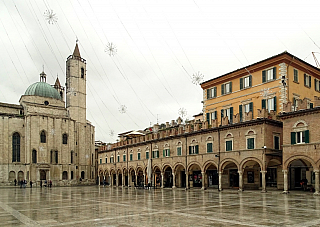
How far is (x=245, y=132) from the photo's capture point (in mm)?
33812

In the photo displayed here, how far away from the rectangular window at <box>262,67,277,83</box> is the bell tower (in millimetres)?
51526

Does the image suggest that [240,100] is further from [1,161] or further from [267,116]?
[1,161]

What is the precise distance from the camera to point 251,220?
14.5 metres

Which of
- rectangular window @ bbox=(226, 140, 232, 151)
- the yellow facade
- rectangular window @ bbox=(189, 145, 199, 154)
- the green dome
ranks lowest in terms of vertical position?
rectangular window @ bbox=(189, 145, 199, 154)

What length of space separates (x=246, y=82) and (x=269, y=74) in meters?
3.12

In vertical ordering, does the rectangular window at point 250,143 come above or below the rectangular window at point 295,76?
below

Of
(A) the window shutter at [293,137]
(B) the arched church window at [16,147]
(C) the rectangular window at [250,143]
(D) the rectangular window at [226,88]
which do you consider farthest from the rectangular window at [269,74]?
(B) the arched church window at [16,147]

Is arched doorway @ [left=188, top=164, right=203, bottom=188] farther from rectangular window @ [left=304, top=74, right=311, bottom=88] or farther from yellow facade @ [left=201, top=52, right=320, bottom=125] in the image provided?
rectangular window @ [left=304, top=74, right=311, bottom=88]

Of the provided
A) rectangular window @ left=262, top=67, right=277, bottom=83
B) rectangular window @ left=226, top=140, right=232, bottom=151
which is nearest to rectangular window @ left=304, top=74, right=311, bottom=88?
rectangular window @ left=262, top=67, right=277, bottom=83

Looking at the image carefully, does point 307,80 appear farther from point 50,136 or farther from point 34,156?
point 34,156

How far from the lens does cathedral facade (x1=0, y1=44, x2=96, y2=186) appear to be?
6594 cm

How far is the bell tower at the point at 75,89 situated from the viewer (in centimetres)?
7594

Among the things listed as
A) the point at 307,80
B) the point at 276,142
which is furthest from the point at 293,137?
the point at 307,80

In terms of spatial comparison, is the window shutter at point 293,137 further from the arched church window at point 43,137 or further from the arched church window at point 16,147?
the arched church window at point 16,147
